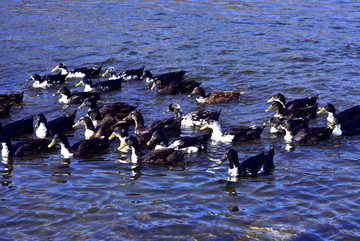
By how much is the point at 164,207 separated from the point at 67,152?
151 inches

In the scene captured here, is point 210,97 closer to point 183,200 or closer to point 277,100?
point 277,100

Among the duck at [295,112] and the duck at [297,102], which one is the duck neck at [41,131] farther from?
the duck at [297,102]

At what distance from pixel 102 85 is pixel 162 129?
17.4ft

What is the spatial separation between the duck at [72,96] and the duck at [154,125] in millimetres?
3556

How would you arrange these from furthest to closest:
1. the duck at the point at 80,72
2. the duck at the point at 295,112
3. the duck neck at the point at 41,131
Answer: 1. the duck at the point at 80,72
2. the duck at the point at 295,112
3. the duck neck at the point at 41,131

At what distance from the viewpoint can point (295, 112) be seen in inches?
602

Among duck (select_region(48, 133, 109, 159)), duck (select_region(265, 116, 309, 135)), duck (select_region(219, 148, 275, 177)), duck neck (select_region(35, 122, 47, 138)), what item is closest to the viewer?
duck (select_region(219, 148, 275, 177))

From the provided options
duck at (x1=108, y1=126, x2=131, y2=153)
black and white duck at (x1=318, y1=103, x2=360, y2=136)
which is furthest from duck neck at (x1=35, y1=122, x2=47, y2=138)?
black and white duck at (x1=318, y1=103, x2=360, y2=136)

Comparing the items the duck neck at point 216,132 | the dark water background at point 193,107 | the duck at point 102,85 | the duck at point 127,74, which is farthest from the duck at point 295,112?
the duck at point 127,74

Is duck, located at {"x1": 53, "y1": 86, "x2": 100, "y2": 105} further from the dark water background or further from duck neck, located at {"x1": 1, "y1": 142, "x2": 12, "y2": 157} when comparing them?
duck neck, located at {"x1": 1, "y1": 142, "x2": 12, "y2": 157}

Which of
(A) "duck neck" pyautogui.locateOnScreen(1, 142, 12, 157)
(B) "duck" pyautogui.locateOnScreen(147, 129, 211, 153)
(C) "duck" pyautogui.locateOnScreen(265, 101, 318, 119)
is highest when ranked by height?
(C) "duck" pyautogui.locateOnScreen(265, 101, 318, 119)

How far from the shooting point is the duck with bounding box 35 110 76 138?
48.1ft

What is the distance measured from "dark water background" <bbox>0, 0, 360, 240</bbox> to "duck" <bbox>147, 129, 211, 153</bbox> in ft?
1.01

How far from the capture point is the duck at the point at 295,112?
15258mm
